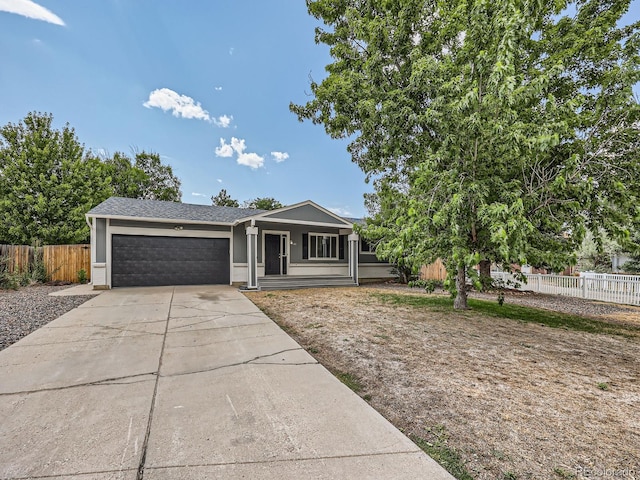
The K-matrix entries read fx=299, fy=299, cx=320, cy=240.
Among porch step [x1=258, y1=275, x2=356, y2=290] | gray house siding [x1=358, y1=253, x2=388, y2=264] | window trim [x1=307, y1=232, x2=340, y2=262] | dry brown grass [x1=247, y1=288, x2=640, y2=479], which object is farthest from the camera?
gray house siding [x1=358, y1=253, x2=388, y2=264]

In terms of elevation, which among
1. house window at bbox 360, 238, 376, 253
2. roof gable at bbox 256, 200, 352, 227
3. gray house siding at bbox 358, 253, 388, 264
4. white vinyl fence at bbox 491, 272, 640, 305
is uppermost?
roof gable at bbox 256, 200, 352, 227

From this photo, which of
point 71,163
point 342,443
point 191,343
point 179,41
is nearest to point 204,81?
point 179,41

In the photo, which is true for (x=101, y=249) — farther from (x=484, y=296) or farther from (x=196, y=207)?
(x=484, y=296)

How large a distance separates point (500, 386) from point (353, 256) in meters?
10.8

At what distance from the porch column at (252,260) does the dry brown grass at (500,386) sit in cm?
560

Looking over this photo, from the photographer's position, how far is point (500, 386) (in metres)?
3.14

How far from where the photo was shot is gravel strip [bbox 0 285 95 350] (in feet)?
16.6

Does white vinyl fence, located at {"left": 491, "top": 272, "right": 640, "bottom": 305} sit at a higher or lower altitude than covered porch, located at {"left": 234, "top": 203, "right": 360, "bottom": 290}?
lower

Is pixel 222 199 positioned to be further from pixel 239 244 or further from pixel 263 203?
pixel 239 244

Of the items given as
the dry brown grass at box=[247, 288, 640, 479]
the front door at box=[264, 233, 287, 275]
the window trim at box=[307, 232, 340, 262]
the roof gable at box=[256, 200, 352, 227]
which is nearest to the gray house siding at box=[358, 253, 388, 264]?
the window trim at box=[307, 232, 340, 262]

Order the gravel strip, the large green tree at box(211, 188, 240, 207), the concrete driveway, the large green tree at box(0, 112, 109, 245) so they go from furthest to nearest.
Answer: the large green tree at box(211, 188, 240, 207), the large green tree at box(0, 112, 109, 245), the gravel strip, the concrete driveway

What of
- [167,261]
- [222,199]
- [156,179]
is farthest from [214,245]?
[222,199]

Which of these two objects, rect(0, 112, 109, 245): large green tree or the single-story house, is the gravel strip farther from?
rect(0, 112, 109, 245): large green tree

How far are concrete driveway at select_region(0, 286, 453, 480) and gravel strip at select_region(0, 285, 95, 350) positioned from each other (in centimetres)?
93
